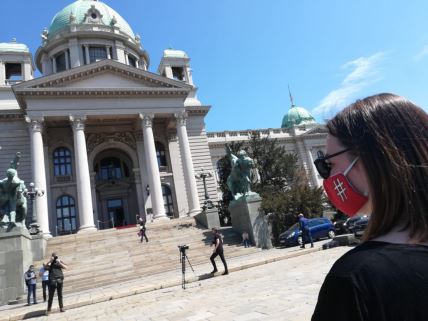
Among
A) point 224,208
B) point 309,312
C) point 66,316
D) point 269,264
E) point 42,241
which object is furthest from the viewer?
point 224,208

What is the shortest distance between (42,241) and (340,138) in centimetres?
2247

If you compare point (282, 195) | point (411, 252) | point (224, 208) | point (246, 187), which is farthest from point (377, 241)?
point (224, 208)

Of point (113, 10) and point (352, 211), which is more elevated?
point (113, 10)

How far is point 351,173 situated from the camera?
1477 mm

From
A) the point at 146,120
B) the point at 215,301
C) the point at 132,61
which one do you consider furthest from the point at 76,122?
the point at 215,301

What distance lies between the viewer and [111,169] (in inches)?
1428

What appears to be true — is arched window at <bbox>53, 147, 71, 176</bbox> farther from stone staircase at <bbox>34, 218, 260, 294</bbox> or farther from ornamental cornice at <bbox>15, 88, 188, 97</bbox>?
stone staircase at <bbox>34, 218, 260, 294</bbox>

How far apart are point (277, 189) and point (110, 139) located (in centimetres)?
1636

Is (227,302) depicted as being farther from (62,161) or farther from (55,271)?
(62,161)

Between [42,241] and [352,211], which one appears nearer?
[352,211]

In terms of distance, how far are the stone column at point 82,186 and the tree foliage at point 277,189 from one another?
11645 mm

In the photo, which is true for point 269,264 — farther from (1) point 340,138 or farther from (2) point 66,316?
(1) point 340,138

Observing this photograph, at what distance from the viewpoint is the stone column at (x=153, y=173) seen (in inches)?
1169

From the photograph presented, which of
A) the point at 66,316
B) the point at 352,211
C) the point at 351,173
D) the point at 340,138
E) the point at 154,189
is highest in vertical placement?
the point at 154,189
